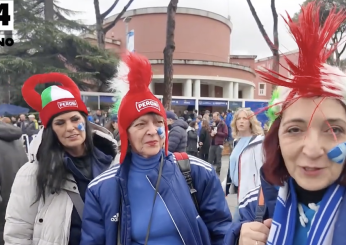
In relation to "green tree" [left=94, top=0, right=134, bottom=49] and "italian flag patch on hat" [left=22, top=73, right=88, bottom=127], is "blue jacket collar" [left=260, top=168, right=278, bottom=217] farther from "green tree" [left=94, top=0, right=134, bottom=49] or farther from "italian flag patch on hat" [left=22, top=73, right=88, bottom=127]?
"green tree" [left=94, top=0, right=134, bottom=49]

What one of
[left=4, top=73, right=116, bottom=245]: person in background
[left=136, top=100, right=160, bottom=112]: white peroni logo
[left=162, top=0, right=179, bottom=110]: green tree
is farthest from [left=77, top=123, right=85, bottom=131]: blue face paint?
[left=162, top=0, right=179, bottom=110]: green tree

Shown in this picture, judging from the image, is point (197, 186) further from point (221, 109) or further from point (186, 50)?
point (186, 50)

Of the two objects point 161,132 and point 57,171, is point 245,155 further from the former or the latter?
point 57,171

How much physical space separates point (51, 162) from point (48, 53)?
17.4 m

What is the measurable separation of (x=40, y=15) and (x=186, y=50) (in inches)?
696

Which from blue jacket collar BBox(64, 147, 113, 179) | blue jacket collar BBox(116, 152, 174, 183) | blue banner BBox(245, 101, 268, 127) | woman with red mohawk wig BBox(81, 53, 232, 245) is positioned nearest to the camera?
blue banner BBox(245, 101, 268, 127)

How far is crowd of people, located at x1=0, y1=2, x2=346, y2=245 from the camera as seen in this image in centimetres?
110

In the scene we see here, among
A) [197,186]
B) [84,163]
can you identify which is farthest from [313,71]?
[84,163]

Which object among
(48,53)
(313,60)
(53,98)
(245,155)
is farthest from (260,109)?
(48,53)

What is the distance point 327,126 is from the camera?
3.56ft

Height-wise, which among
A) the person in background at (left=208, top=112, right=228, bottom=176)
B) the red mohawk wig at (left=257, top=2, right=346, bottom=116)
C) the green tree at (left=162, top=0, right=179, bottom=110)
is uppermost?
the green tree at (left=162, top=0, right=179, bottom=110)

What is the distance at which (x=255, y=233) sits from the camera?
122 centimetres

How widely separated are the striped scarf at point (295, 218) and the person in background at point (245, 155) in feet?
5.85

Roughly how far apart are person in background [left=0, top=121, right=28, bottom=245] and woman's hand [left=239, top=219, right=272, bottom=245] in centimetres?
204
